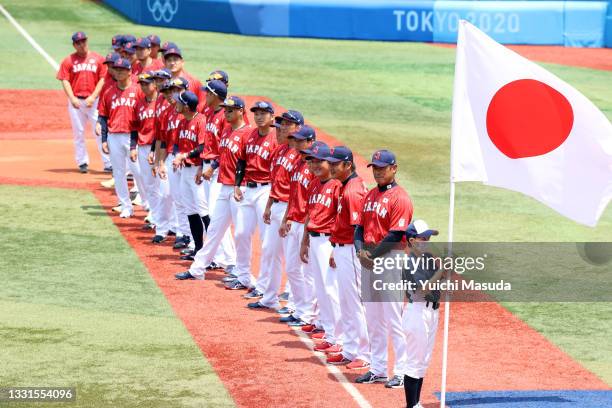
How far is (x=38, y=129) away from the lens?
23.4 m

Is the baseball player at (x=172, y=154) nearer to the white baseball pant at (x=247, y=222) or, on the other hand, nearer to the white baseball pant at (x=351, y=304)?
the white baseball pant at (x=247, y=222)

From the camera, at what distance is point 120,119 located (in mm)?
16469

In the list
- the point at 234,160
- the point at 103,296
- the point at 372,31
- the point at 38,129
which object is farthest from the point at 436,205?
the point at 372,31

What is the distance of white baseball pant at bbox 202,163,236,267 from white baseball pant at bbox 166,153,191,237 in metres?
0.50

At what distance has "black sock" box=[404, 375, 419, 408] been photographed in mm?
9648

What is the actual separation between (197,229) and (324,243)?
3570mm

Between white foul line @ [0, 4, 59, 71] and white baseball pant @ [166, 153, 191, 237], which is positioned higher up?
white foul line @ [0, 4, 59, 71]

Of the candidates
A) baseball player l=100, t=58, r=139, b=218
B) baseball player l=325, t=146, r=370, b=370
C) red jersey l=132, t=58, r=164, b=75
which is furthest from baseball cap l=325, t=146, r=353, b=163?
red jersey l=132, t=58, r=164, b=75

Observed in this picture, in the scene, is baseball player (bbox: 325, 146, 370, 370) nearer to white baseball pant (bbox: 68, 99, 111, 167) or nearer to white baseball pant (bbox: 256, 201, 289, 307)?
white baseball pant (bbox: 256, 201, 289, 307)

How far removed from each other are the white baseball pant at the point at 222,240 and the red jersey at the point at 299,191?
2026 mm

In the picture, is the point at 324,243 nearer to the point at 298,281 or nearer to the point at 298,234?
the point at 298,234

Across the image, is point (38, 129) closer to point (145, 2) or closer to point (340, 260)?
point (145, 2)

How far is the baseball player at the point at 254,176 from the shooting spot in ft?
43.3

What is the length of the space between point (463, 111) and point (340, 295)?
225 cm
